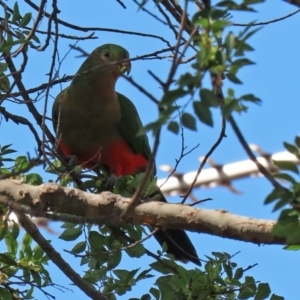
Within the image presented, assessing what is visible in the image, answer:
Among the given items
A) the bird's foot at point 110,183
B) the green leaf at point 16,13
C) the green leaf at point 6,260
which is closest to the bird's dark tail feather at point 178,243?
the bird's foot at point 110,183

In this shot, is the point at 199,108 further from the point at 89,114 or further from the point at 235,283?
the point at 89,114

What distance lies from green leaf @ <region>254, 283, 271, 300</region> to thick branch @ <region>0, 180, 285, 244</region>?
2.12 feet

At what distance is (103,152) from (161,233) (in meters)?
0.91

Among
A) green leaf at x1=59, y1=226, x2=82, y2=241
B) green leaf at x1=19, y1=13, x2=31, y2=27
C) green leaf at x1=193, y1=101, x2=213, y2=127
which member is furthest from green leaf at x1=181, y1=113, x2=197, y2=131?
green leaf at x1=19, y1=13, x2=31, y2=27

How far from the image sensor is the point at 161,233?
4.09 m

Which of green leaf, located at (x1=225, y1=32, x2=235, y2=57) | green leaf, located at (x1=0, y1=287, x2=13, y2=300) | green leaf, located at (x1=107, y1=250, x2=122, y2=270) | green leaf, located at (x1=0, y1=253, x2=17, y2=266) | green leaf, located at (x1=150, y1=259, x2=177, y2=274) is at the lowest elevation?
green leaf, located at (x1=225, y1=32, x2=235, y2=57)

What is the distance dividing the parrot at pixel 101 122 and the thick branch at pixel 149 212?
1845mm

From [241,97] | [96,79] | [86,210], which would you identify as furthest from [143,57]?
[241,97]

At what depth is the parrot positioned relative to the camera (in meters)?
4.67

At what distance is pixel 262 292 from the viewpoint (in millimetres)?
3027

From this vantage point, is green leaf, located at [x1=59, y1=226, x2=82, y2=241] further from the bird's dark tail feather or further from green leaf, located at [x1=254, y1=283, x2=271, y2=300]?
green leaf, located at [x1=254, y1=283, x2=271, y2=300]

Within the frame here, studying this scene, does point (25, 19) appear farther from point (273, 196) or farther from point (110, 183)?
point (273, 196)

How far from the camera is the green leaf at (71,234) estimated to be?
3.37 m

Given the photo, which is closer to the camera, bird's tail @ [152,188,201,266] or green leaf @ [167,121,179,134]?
green leaf @ [167,121,179,134]
